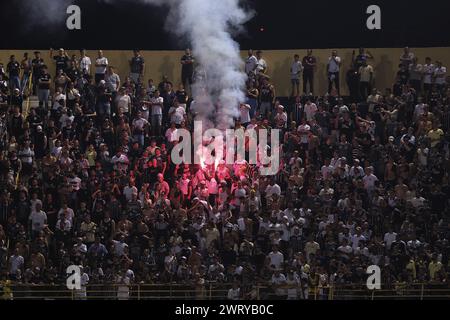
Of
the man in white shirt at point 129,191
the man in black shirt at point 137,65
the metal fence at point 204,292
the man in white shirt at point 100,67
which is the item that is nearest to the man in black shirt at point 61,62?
the man in white shirt at point 100,67

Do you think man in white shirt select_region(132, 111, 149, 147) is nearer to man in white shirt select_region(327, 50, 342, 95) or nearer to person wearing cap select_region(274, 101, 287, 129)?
person wearing cap select_region(274, 101, 287, 129)

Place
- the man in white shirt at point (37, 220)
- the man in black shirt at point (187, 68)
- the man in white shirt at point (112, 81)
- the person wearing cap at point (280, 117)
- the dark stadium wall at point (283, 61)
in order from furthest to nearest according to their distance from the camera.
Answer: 1. the dark stadium wall at point (283, 61)
2. the man in black shirt at point (187, 68)
3. the man in white shirt at point (112, 81)
4. the person wearing cap at point (280, 117)
5. the man in white shirt at point (37, 220)

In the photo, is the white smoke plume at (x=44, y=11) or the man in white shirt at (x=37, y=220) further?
the white smoke plume at (x=44, y=11)

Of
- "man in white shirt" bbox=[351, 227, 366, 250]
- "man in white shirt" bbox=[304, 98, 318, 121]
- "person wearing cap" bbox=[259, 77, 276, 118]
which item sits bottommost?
"man in white shirt" bbox=[351, 227, 366, 250]

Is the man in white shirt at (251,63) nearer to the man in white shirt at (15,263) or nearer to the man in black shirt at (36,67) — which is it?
the man in black shirt at (36,67)

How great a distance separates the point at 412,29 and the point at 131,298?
13592 millimetres

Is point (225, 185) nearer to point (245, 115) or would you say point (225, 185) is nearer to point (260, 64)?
point (245, 115)

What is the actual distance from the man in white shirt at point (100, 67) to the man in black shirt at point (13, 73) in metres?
2.13

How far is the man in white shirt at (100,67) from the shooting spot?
125 ft

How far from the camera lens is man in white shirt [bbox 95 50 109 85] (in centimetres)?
3803

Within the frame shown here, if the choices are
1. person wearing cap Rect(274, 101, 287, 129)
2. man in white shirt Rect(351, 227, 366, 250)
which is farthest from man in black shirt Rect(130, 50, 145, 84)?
man in white shirt Rect(351, 227, 366, 250)

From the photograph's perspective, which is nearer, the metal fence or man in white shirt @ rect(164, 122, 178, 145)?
the metal fence

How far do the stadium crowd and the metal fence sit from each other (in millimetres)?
180
